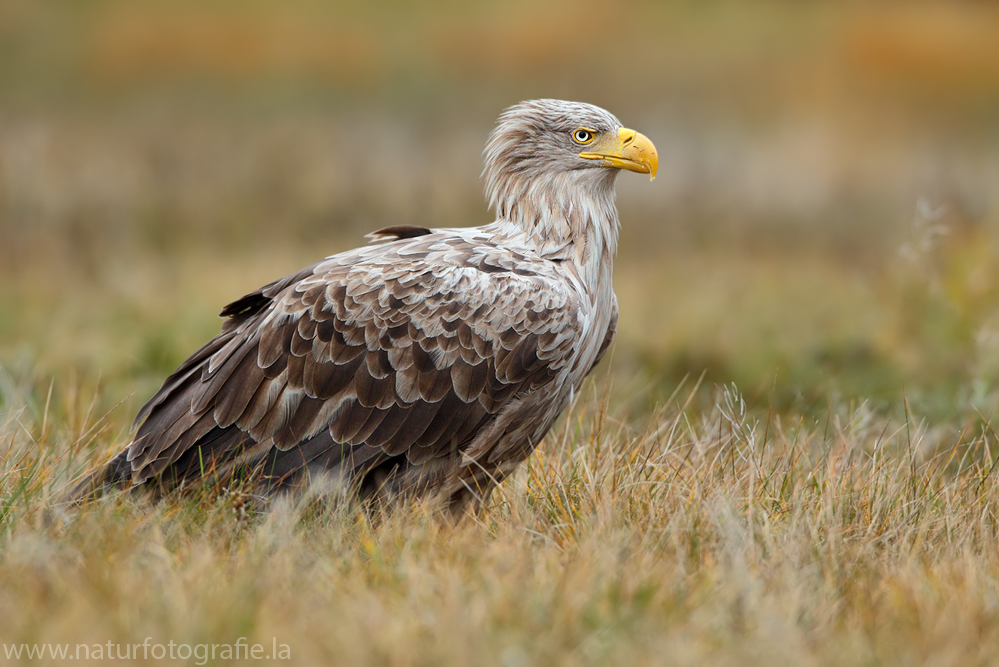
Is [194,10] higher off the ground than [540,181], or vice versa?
[194,10]

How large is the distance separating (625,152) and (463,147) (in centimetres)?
985

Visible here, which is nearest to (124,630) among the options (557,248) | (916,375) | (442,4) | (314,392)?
(314,392)

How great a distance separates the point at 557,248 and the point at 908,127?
12296 millimetres

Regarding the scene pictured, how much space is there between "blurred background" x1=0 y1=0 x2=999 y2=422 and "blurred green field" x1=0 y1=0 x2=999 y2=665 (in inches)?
1.9

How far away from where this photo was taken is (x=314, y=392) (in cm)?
459

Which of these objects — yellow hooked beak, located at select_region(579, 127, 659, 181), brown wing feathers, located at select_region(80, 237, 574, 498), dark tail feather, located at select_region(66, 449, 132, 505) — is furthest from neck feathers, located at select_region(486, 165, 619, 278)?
dark tail feather, located at select_region(66, 449, 132, 505)

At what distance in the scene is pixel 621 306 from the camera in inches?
423

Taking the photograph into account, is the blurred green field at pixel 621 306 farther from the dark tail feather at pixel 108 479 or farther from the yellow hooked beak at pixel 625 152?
the yellow hooked beak at pixel 625 152

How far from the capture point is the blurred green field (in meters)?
3.13

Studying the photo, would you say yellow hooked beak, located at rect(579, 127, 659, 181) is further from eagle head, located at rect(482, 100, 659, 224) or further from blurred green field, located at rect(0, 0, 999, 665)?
blurred green field, located at rect(0, 0, 999, 665)

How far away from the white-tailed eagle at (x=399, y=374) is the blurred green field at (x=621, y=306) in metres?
0.31

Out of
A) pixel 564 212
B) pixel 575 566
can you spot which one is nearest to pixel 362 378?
pixel 564 212

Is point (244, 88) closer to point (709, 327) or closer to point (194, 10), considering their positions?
point (194, 10)

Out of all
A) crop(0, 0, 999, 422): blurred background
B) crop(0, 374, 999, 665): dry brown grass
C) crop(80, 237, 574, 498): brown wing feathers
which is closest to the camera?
crop(0, 374, 999, 665): dry brown grass
